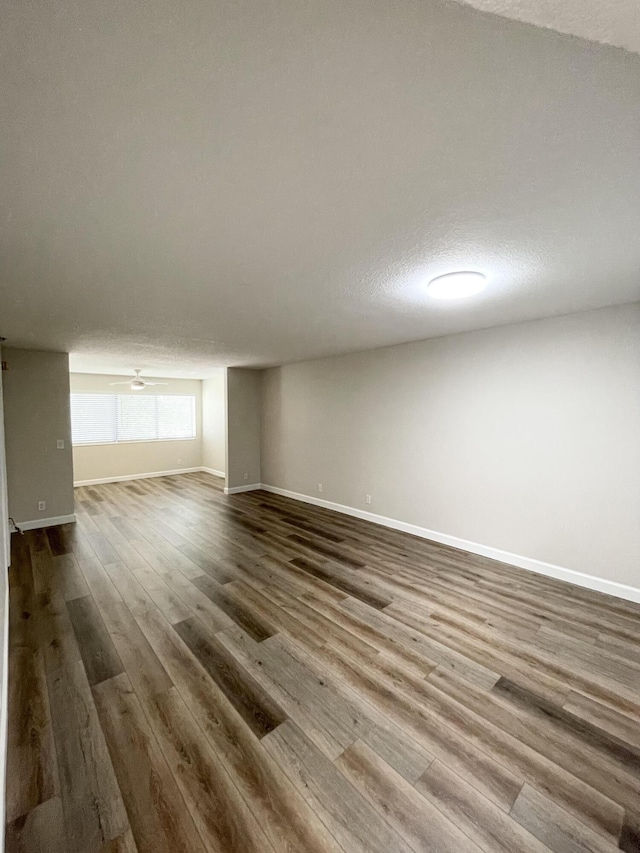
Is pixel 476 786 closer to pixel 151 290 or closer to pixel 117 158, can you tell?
pixel 117 158

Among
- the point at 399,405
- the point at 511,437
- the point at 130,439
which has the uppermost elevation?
the point at 399,405

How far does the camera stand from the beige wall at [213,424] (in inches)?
320

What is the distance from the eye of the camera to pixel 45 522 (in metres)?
4.85

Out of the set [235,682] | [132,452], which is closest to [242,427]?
[132,452]

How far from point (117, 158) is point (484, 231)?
1597 millimetres

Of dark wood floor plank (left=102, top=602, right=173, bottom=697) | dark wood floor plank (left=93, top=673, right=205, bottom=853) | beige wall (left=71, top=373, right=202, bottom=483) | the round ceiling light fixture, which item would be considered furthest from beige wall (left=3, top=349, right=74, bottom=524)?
the round ceiling light fixture

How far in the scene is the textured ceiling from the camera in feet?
1.80

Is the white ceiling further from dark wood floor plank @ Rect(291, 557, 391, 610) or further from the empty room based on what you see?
dark wood floor plank @ Rect(291, 557, 391, 610)

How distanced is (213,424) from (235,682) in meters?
7.06

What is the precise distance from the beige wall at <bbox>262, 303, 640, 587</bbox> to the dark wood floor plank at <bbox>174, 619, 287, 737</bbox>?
284cm

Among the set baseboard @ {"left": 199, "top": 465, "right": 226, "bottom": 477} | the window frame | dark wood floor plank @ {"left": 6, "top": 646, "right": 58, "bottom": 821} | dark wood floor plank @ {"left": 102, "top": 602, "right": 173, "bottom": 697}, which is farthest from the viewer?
baseboard @ {"left": 199, "top": 465, "right": 226, "bottom": 477}

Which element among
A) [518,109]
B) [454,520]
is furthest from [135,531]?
[518,109]

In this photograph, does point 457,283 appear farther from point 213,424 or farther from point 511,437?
point 213,424

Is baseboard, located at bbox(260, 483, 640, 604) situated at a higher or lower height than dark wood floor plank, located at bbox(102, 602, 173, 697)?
higher
